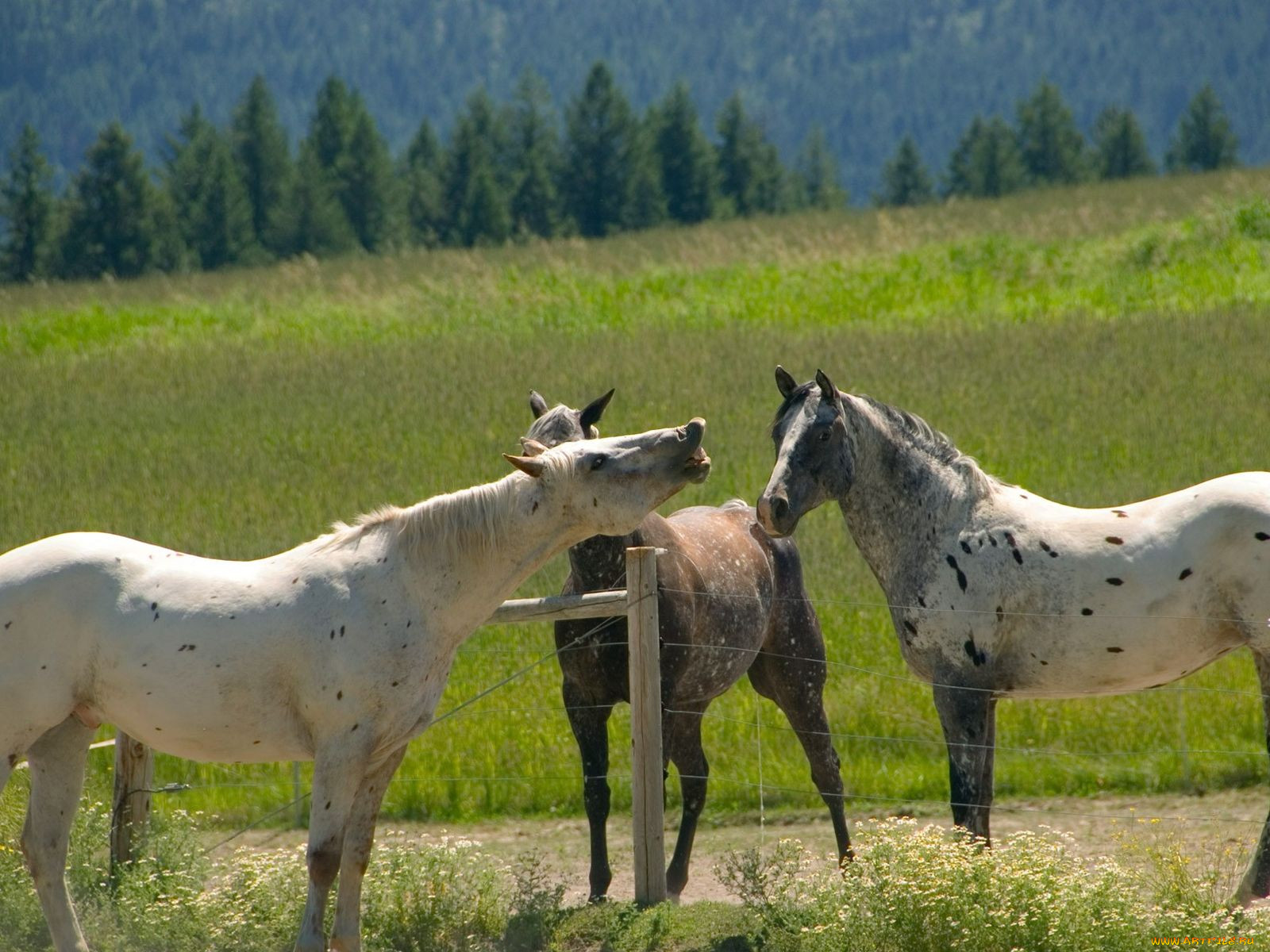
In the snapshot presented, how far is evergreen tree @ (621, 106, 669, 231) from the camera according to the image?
6394 cm

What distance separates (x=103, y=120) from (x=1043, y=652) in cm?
21007

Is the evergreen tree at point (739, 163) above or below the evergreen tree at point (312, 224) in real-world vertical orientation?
above

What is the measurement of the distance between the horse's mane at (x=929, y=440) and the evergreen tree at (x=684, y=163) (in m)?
59.4

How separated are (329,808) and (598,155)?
6365 centimetres

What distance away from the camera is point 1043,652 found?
19.5 feet

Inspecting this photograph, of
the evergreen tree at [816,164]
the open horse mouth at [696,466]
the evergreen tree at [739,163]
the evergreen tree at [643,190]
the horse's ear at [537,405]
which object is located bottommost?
the open horse mouth at [696,466]

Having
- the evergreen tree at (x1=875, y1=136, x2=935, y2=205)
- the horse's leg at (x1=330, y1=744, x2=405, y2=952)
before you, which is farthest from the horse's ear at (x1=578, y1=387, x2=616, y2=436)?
the evergreen tree at (x1=875, y1=136, x2=935, y2=205)

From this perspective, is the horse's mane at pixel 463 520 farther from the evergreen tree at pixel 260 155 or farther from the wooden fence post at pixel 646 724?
the evergreen tree at pixel 260 155

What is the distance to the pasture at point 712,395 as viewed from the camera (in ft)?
32.2

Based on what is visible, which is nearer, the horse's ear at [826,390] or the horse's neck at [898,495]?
the horse's ear at [826,390]

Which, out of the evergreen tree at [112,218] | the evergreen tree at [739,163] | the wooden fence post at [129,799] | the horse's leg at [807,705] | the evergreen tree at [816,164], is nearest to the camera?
the wooden fence post at [129,799]

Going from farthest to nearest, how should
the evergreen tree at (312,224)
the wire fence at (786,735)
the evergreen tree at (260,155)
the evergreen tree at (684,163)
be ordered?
the evergreen tree at (260,155) < the evergreen tree at (684,163) < the evergreen tree at (312,224) < the wire fence at (786,735)

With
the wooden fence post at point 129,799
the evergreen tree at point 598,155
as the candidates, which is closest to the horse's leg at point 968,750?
the wooden fence post at point 129,799

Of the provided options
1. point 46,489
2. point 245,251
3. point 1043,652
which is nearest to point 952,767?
point 1043,652
